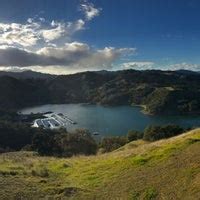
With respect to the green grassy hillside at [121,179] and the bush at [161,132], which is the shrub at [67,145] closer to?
the bush at [161,132]

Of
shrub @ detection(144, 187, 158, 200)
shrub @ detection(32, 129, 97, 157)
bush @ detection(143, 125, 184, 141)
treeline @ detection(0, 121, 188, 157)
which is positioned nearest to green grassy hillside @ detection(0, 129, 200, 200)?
shrub @ detection(144, 187, 158, 200)

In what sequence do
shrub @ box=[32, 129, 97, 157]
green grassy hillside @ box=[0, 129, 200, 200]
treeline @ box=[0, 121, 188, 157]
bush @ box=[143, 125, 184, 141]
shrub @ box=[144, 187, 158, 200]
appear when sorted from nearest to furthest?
shrub @ box=[144, 187, 158, 200]
green grassy hillside @ box=[0, 129, 200, 200]
bush @ box=[143, 125, 184, 141]
treeline @ box=[0, 121, 188, 157]
shrub @ box=[32, 129, 97, 157]

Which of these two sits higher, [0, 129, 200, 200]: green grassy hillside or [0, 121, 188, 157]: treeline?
[0, 129, 200, 200]: green grassy hillside

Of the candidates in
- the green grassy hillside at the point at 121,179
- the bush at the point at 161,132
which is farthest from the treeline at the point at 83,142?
the green grassy hillside at the point at 121,179

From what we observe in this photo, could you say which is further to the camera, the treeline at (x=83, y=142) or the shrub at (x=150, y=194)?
the treeline at (x=83, y=142)

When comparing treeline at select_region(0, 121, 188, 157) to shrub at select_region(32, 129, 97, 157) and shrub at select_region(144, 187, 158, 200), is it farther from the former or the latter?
shrub at select_region(144, 187, 158, 200)

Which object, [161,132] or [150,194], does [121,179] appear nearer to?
[150,194]

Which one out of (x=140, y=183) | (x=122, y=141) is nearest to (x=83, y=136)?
(x=122, y=141)

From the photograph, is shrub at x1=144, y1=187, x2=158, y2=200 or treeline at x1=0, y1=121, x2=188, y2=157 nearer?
shrub at x1=144, y1=187, x2=158, y2=200

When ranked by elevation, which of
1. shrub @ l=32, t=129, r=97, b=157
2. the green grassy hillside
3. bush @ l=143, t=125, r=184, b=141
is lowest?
shrub @ l=32, t=129, r=97, b=157

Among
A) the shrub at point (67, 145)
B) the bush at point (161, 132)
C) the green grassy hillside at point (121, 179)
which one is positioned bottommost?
the shrub at point (67, 145)
